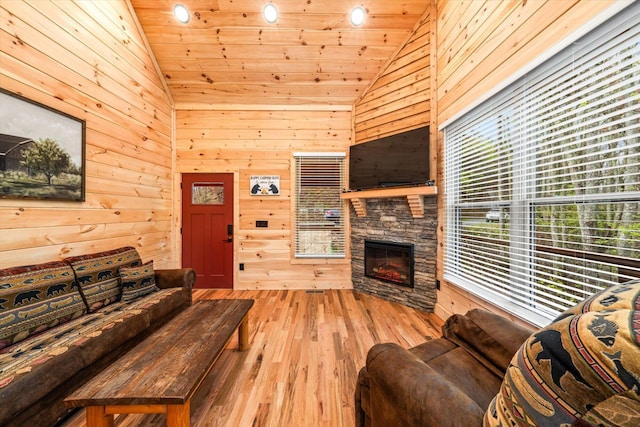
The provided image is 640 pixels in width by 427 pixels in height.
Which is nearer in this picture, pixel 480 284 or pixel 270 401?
pixel 270 401

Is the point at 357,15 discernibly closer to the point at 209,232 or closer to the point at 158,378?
the point at 209,232

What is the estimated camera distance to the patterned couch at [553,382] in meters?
0.42

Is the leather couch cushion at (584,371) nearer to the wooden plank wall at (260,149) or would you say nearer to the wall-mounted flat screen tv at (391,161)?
the wall-mounted flat screen tv at (391,161)

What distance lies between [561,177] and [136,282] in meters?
3.64

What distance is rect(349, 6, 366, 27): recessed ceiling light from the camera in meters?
2.87

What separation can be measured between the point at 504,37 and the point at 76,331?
3971mm

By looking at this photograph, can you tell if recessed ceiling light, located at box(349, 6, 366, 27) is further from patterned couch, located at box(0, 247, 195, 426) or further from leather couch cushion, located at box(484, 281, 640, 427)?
patterned couch, located at box(0, 247, 195, 426)

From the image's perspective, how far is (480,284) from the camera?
2197 millimetres

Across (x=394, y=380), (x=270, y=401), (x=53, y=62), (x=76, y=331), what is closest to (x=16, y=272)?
(x=76, y=331)

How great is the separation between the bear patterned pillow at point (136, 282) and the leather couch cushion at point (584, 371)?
2.87 metres

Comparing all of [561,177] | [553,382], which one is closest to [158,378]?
[553,382]

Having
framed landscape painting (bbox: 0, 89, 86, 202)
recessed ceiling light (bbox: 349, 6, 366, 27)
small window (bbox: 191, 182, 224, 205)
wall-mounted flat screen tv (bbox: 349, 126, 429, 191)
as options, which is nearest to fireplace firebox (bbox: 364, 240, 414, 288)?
wall-mounted flat screen tv (bbox: 349, 126, 429, 191)

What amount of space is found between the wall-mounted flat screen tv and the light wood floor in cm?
172

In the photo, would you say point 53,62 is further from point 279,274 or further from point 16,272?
point 279,274
